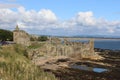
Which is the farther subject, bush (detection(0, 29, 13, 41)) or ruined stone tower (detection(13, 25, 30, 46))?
bush (detection(0, 29, 13, 41))

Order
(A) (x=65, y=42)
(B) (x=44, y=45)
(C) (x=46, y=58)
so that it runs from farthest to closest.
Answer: (A) (x=65, y=42)
(B) (x=44, y=45)
(C) (x=46, y=58)

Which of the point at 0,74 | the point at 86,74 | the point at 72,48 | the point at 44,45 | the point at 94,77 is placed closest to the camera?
the point at 0,74

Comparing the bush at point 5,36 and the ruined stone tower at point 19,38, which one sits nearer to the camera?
the ruined stone tower at point 19,38

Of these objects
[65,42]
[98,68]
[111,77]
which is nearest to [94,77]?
[111,77]

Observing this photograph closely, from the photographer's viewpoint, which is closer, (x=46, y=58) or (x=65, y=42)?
(x=46, y=58)

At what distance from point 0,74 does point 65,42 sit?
66.4 m

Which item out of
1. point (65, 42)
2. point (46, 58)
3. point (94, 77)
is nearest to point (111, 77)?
point (94, 77)

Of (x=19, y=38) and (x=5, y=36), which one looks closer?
(x=19, y=38)

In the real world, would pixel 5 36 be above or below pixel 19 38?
above

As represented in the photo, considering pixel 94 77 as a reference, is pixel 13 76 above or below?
above

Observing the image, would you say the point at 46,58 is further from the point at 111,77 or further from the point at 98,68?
the point at 111,77

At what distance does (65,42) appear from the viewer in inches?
3142

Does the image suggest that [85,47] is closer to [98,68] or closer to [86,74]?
[98,68]

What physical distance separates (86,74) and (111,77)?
3747 mm
